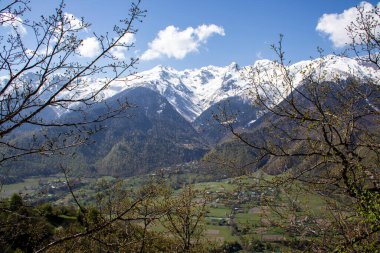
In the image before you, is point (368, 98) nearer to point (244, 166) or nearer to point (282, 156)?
point (282, 156)

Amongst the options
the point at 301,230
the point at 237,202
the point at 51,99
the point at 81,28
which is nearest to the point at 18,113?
the point at 51,99

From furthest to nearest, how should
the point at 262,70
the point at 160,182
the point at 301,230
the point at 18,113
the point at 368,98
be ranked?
the point at 160,182, the point at 262,70, the point at 368,98, the point at 301,230, the point at 18,113

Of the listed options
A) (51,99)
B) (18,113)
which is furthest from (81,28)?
(18,113)

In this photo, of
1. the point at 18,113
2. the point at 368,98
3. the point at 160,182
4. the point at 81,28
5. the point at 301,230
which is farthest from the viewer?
the point at 160,182

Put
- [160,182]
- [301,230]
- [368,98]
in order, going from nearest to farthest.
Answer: [301,230]
[368,98]
[160,182]

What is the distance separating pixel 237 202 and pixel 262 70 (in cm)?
497

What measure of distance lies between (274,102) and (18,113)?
8406mm

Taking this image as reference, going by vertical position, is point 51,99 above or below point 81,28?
below

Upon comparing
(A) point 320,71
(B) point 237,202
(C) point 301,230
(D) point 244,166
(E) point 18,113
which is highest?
(A) point 320,71

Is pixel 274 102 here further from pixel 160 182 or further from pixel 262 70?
pixel 160 182

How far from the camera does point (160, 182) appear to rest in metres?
23.0

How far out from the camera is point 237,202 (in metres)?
11.5

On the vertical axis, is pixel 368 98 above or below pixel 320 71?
below

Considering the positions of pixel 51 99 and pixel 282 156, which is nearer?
pixel 51 99
